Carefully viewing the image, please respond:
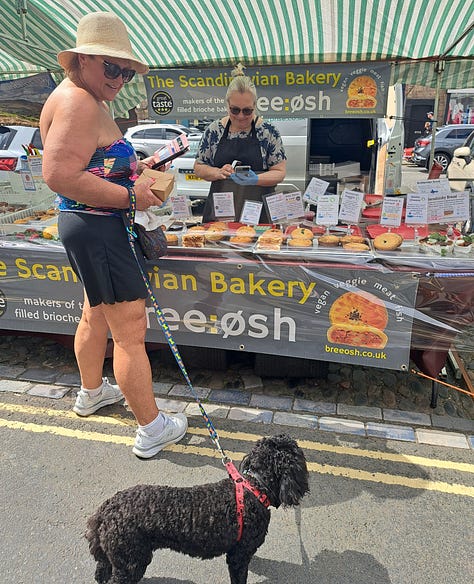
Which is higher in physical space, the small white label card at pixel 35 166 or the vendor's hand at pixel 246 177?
the small white label card at pixel 35 166

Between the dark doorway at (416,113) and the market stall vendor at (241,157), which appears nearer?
the market stall vendor at (241,157)

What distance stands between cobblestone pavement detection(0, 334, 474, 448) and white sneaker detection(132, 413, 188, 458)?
1.09 ft

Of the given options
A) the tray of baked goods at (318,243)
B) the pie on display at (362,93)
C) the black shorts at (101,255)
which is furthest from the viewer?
the pie on display at (362,93)

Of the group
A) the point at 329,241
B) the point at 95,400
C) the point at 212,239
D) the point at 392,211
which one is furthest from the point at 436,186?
the point at 95,400

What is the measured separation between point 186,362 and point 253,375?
54 centimetres

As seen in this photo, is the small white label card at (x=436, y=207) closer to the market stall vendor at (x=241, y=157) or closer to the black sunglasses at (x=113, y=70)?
the market stall vendor at (x=241, y=157)

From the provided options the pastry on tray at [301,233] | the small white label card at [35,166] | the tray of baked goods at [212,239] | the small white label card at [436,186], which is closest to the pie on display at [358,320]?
the pastry on tray at [301,233]

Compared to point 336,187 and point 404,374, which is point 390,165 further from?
point 404,374

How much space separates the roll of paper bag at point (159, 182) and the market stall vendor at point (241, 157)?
1.51 meters

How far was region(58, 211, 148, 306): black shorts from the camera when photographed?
234 cm

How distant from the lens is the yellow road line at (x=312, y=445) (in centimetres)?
264

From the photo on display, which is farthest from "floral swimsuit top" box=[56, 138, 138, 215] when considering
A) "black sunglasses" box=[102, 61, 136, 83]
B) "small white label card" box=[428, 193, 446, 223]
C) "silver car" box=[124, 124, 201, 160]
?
"silver car" box=[124, 124, 201, 160]

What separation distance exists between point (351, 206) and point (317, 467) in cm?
181

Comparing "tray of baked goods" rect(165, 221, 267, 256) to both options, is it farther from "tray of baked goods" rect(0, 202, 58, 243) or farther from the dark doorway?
the dark doorway
